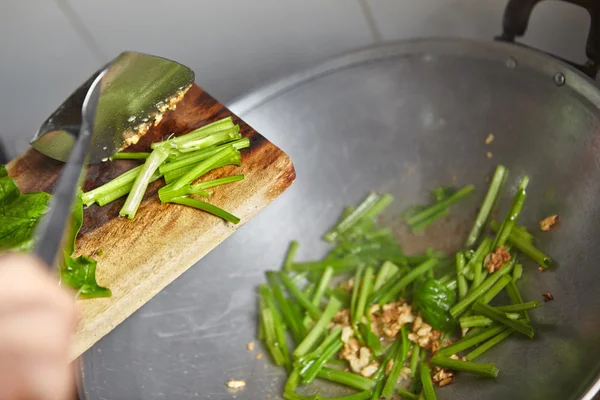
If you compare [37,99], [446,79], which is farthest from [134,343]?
[37,99]

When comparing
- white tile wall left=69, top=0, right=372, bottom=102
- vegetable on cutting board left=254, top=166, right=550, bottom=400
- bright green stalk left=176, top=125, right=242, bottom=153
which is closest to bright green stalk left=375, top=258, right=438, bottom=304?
vegetable on cutting board left=254, top=166, right=550, bottom=400

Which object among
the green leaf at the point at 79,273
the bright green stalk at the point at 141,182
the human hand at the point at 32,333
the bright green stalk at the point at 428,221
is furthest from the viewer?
the bright green stalk at the point at 428,221

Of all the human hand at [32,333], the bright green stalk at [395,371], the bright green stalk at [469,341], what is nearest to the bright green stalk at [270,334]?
the bright green stalk at [395,371]

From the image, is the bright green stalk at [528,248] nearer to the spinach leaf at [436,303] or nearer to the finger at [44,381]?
the spinach leaf at [436,303]

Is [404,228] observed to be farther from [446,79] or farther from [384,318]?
[446,79]

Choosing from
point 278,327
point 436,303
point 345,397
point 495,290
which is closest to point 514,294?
point 495,290

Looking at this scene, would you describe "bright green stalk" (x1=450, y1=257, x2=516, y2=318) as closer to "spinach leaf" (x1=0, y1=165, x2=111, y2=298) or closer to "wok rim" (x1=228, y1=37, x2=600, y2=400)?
"wok rim" (x1=228, y1=37, x2=600, y2=400)
